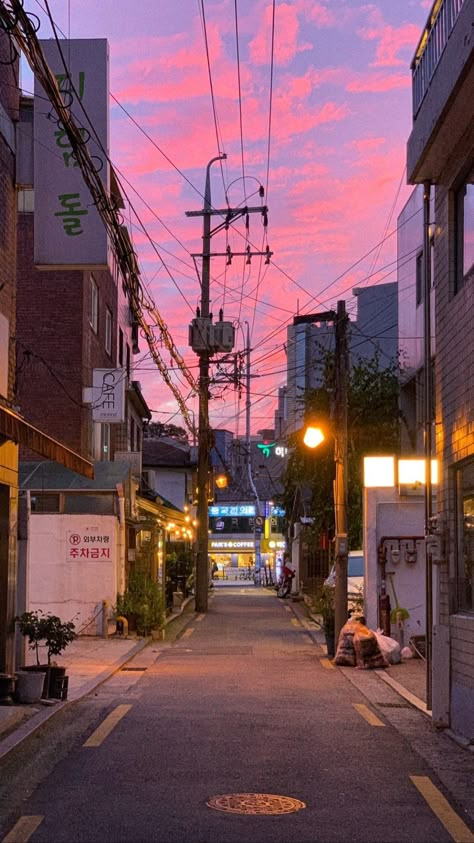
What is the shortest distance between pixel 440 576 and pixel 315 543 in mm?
29920

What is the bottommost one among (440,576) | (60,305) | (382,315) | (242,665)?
(242,665)

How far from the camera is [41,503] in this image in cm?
2578

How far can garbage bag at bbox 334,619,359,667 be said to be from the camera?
20016 millimetres

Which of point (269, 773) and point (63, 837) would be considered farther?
point (269, 773)

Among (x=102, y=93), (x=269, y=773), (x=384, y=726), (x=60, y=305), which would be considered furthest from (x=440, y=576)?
(x=60, y=305)

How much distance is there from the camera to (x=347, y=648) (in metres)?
20.1

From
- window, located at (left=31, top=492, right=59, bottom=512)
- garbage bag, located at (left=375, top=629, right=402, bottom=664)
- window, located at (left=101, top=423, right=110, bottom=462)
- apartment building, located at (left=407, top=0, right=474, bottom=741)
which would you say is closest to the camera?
apartment building, located at (left=407, top=0, right=474, bottom=741)

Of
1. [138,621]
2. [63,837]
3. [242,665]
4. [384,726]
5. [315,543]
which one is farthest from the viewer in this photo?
[315,543]

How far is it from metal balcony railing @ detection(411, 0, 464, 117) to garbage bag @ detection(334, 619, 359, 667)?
33.9 feet

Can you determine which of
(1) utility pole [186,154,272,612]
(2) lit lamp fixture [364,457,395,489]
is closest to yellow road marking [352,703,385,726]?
(2) lit lamp fixture [364,457,395,489]

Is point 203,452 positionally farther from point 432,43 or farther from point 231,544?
point 231,544

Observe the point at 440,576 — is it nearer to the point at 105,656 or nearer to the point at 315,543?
the point at 105,656

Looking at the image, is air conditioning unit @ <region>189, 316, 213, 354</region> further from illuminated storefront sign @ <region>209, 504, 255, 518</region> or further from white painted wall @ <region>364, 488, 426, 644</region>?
illuminated storefront sign @ <region>209, 504, 255, 518</region>

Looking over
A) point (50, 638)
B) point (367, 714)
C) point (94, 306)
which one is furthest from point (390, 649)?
point (94, 306)
